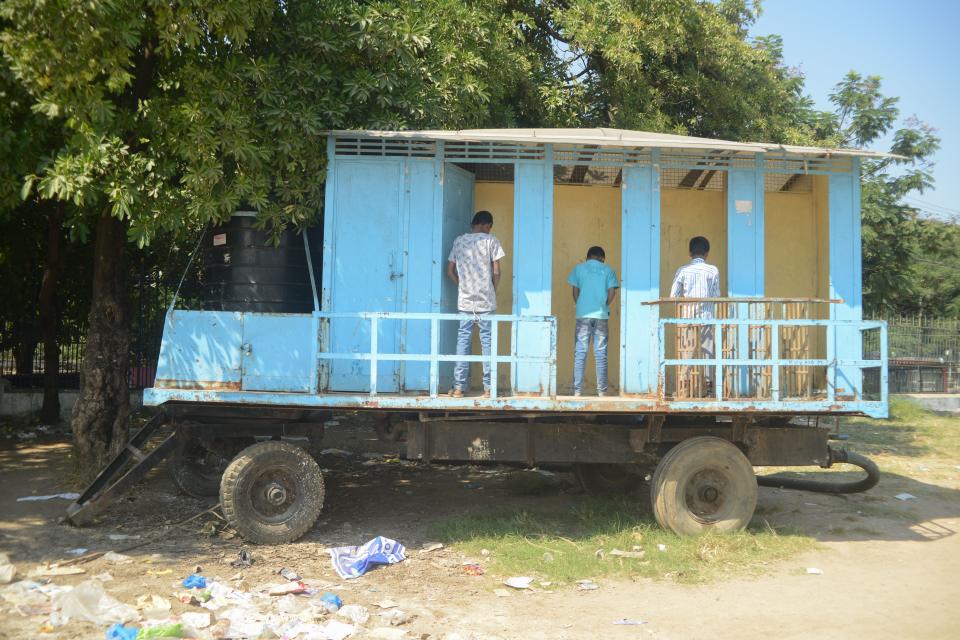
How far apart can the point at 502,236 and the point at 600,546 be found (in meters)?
3.35

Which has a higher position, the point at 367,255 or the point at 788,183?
the point at 788,183

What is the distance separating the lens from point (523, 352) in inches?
287

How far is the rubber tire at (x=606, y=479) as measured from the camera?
836 centimetres

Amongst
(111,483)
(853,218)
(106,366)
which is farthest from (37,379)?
(853,218)

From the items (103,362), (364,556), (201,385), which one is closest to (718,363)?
(364,556)

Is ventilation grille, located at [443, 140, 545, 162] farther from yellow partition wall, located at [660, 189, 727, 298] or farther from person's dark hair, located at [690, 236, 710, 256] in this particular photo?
yellow partition wall, located at [660, 189, 727, 298]

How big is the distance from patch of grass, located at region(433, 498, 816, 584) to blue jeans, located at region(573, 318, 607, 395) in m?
1.22

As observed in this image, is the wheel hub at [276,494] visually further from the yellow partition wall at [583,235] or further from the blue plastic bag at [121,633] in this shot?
the yellow partition wall at [583,235]

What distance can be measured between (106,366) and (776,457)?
6504 mm

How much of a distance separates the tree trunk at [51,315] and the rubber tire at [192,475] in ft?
14.5

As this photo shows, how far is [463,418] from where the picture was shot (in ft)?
22.5

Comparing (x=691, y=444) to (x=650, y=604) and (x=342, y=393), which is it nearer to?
(x=650, y=604)

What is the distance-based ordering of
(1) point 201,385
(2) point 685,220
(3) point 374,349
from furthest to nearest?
(2) point 685,220
(1) point 201,385
(3) point 374,349

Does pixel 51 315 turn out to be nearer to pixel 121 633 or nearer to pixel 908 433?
pixel 121 633
